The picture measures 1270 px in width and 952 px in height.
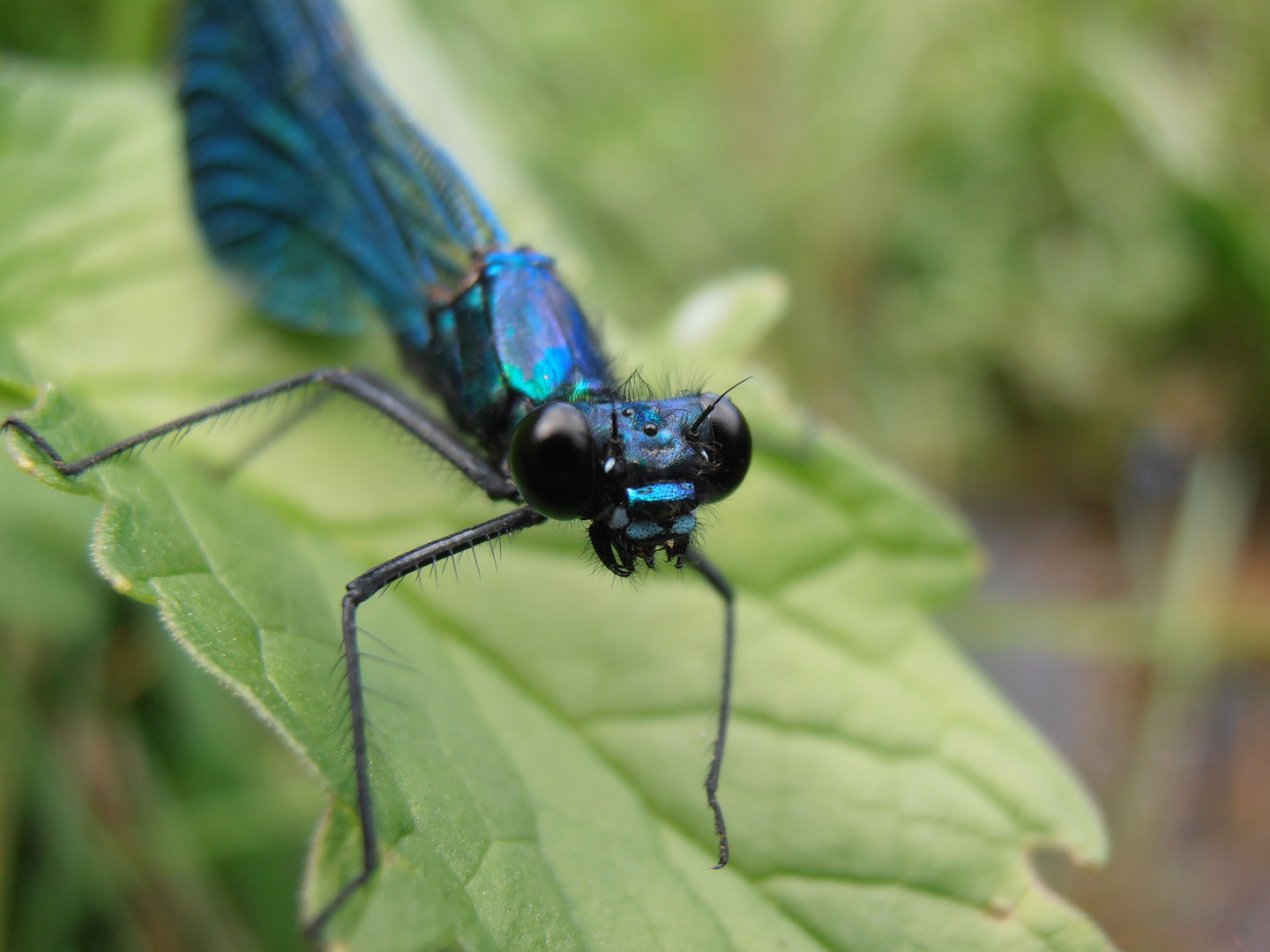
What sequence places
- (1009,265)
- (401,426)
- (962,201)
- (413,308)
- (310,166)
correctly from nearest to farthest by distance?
(401,426) → (413,308) → (310,166) → (1009,265) → (962,201)

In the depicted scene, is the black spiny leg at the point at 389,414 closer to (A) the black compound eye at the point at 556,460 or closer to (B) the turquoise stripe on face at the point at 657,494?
(A) the black compound eye at the point at 556,460

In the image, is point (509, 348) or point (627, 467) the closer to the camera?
point (627, 467)

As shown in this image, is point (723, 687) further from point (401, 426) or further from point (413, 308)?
point (413, 308)

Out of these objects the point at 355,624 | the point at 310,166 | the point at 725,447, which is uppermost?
the point at 310,166

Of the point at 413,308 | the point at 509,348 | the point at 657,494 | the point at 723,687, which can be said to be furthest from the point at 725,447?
the point at 413,308

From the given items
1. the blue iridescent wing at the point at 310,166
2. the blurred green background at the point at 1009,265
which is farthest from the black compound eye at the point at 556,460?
the blurred green background at the point at 1009,265

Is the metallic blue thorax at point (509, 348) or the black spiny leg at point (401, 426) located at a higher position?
the metallic blue thorax at point (509, 348)

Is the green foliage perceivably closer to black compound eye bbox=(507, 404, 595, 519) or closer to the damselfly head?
the damselfly head

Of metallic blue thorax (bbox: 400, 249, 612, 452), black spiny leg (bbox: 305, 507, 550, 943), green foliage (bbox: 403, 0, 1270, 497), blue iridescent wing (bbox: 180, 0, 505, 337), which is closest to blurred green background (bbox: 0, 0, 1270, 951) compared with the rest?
green foliage (bbox: 403, 0, 1270, 497)
